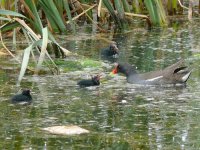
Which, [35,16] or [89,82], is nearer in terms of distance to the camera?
[89,82]

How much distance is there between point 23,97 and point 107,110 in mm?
886

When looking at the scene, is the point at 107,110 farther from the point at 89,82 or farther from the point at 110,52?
the point at 110,52

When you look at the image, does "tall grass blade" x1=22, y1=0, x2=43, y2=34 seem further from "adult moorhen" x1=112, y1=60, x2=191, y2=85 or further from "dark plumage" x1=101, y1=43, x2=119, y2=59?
"dark plumage" x1=101, y1=43, x2=119, y2=59

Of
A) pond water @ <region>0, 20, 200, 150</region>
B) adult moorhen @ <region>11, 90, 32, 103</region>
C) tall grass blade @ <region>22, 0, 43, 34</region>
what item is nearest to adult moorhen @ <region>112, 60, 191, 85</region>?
pond water @ <region>0, 20, 200, 150</region>

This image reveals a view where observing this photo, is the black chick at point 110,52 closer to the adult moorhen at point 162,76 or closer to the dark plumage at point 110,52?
the dark plumage at point 110,52

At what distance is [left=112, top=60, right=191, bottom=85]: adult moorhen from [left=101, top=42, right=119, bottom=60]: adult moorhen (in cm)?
132

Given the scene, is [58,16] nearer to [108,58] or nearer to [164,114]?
[108,58]

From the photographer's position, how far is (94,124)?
7457 millimetres

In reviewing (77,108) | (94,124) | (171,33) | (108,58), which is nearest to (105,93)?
(77,108)

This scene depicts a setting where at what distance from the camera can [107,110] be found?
8117 mm

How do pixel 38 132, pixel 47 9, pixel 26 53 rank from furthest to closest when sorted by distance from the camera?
pixel 47 9 < pixel 26 53 < pixel 38 132

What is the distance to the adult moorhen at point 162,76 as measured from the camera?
970 cm

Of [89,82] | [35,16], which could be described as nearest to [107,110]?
[89,82]

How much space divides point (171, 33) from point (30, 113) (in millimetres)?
5941
